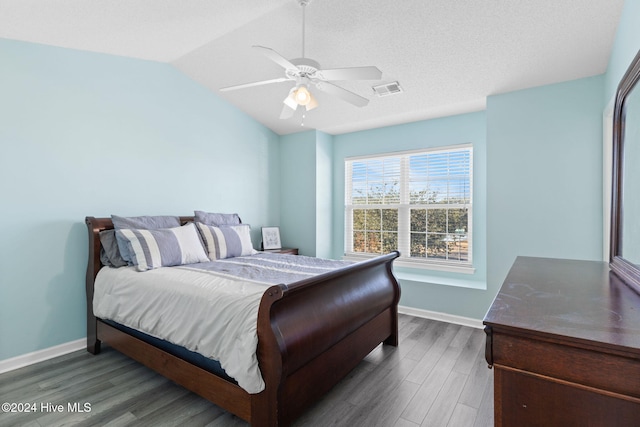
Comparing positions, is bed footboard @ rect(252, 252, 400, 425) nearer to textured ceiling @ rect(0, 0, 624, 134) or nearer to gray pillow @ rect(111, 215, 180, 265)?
gray pillow @ rect(111, 215, 180, 265)

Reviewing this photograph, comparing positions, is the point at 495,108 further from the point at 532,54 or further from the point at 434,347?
the point at 434,347

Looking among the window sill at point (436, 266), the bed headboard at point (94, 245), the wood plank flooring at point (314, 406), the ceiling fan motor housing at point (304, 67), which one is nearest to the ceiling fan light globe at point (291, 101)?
the ceiling fan motor housing at point (304, 67)

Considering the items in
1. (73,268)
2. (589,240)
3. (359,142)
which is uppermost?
(359,142)

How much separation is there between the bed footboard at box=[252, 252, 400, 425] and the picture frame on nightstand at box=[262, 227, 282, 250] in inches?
84.6

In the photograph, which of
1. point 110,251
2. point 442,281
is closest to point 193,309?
point 110,251

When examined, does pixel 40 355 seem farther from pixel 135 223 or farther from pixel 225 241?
pixel 225 241

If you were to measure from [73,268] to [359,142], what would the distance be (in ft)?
12.0

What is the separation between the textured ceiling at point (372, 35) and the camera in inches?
88.8

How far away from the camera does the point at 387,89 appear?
3.31m

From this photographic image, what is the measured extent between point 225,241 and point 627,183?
3107 mm

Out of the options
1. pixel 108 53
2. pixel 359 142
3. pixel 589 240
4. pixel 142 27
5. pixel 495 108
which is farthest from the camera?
pixel 359 142

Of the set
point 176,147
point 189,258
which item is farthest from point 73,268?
point 176,147

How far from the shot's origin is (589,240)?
9.17 ft

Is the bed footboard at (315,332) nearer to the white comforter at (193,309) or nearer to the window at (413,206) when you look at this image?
the white comforter at (193,309)
